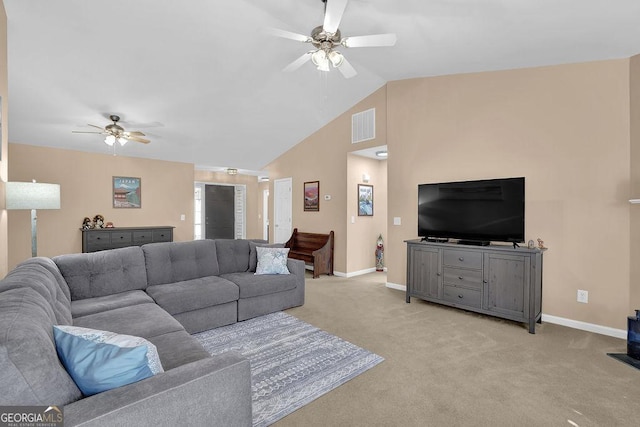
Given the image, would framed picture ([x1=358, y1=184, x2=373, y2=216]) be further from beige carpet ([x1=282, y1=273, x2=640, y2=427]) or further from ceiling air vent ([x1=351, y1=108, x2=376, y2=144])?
beige carpet ([x1=282, y1=273, x2=640, y2=427])

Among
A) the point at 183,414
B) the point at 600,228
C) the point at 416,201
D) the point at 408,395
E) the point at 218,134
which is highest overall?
the point at 218,134

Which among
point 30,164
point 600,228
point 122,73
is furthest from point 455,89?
point 30,164

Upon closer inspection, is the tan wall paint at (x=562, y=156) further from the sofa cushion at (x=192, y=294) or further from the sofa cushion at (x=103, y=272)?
the sofa cushion at (x=103, y=272)

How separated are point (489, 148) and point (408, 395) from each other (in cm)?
317

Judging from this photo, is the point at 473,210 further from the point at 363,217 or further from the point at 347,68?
the point at 363,217

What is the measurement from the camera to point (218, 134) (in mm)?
5602

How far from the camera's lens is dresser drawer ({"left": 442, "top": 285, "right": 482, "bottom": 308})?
3566 millimetres

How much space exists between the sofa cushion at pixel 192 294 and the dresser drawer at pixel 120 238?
3.10 meters

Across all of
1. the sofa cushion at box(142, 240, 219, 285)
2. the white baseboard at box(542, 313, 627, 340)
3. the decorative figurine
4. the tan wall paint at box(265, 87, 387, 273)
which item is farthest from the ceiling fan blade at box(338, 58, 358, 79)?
the decorative figurine

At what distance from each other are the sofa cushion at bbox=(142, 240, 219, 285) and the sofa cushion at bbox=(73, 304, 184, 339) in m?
Result: 0.80

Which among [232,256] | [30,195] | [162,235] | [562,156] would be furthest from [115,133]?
[562,156]

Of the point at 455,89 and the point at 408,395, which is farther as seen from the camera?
the point at 455,89

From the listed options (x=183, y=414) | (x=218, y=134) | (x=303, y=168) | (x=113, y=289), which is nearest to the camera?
(x=183, y=414)

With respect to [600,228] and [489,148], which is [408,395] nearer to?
[600,228]
